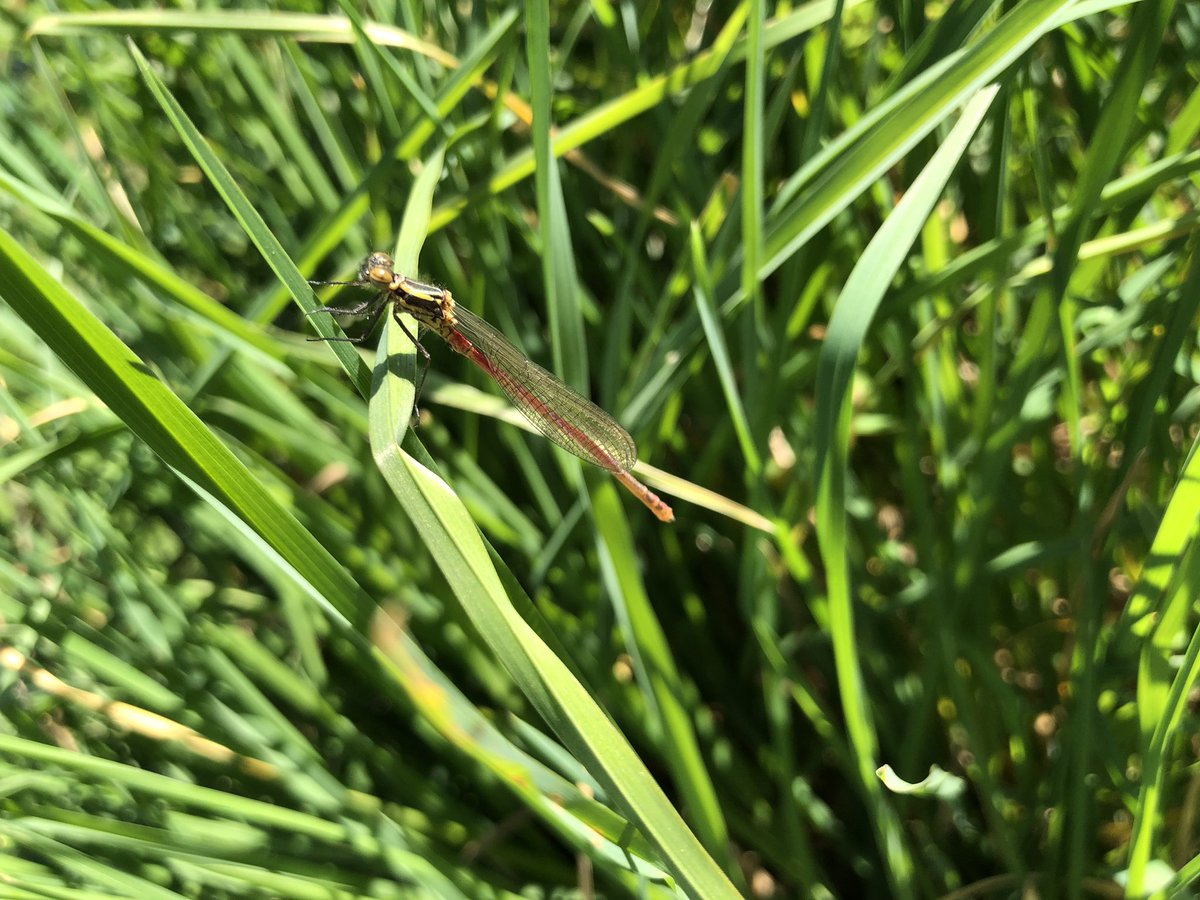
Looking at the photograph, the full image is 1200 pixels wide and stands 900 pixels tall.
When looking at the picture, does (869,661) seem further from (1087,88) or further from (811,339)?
(1087,88)

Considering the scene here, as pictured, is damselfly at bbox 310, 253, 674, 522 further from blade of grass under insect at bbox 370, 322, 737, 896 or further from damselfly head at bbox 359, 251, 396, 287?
blade of grass under insect at bbox 370, 322, 737, 896

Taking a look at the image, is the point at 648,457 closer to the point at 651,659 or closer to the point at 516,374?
the point at 516,374

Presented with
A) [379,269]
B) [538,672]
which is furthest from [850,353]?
[379,269]

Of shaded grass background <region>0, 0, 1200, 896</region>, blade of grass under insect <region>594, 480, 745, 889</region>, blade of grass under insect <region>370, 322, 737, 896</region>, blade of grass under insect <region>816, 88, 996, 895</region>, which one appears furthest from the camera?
blade of grass under insect <region>594, 480, 745, 889</region>

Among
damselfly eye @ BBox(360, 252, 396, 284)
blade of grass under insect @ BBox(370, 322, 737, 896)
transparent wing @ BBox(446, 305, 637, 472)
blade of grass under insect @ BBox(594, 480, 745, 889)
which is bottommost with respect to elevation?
blade of grass under insect @ BBox(370, 322, 737, 896)

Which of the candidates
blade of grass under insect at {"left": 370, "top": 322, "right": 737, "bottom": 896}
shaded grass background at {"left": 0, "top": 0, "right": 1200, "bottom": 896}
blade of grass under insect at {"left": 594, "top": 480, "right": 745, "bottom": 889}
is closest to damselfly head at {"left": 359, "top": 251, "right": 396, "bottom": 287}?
shaded grass background at {"left": 0, "top": 0, "right": 1200, "bottom": 896}

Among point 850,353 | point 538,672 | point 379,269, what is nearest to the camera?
point 538,672

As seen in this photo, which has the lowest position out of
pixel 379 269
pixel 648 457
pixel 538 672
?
pixel 538 672

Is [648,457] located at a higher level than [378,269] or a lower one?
lower
